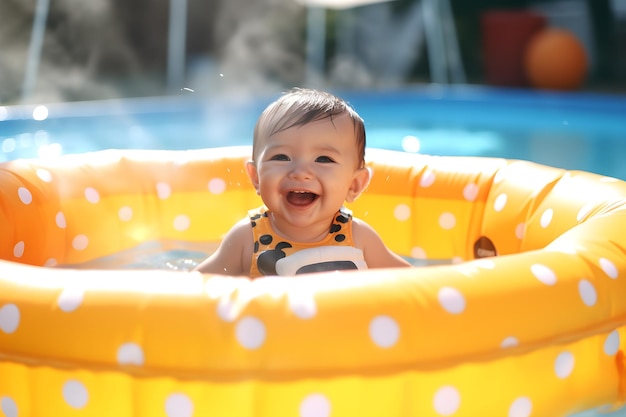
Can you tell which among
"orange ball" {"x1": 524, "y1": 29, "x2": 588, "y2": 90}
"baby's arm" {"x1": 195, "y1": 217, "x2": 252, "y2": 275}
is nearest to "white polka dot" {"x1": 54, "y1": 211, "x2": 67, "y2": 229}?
"baby's arm" {"x1": 195, "y1": 217, "x2": 252, "y2": 275}

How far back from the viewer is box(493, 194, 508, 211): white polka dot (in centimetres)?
231

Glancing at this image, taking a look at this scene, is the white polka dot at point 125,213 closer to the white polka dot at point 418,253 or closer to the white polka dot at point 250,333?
the white polka dot at point 418,253

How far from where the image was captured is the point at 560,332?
136 cm

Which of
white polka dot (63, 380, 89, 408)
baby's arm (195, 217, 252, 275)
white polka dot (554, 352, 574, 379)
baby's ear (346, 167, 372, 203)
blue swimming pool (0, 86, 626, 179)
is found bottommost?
white polka dot (554, 352, 574, 379)

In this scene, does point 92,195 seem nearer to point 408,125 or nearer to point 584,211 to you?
point 584,211

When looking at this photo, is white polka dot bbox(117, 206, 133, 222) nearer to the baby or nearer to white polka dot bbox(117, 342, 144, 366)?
the baby

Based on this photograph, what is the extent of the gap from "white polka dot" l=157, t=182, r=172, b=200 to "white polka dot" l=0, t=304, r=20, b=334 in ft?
4.35

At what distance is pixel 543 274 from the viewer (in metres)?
1.39

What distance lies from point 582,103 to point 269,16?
4.32m

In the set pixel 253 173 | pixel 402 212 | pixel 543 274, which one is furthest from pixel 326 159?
pixel 402 212

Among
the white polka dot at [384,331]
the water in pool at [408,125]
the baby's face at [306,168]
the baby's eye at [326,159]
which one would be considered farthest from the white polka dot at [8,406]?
the water in pool at [408,125]

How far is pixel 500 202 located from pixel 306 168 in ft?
2.57

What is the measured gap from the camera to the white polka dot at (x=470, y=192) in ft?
7.95

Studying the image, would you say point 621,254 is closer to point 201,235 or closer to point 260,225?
point 260,225
